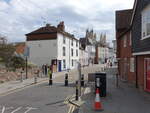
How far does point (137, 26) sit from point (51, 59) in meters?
27.0

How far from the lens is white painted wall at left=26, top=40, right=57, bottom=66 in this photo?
131 ft

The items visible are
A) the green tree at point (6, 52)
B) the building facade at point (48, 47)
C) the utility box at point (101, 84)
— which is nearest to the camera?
the utility box at point (101, 84)

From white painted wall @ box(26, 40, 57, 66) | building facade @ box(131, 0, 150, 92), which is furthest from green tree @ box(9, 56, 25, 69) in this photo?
building facade @ box(131, 0, 150, 92)

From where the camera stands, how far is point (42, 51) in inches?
1613

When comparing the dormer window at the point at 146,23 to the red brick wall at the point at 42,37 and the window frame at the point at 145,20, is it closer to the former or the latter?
the window frame at the point at 145,20

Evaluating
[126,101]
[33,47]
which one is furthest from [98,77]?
[33,47]

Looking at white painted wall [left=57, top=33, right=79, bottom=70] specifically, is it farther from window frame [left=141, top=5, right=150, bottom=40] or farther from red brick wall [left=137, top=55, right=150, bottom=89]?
window frame [left=141, top=5, right=150, bottom=40]

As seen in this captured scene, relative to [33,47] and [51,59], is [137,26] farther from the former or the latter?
[33,47]

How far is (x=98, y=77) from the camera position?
12156 millimetres

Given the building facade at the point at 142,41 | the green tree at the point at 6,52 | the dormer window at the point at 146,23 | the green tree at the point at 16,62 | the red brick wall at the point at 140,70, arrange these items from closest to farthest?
the dormer window at the point at 146,23, the building facade at the point at 142,41, the red brick wall at the point at 140,70, the green tree at the point at 6,52, the green tree at the point at 16,62

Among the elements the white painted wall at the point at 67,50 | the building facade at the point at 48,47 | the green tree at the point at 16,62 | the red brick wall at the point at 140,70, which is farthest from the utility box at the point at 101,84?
the white painted wall at the point at 67,50

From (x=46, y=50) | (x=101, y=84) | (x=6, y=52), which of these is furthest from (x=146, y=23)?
(x=46, y=50)

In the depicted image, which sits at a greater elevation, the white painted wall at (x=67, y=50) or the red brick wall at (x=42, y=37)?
the red brick wall at (x=42, y=37)

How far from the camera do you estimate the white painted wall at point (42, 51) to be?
4003 cm
